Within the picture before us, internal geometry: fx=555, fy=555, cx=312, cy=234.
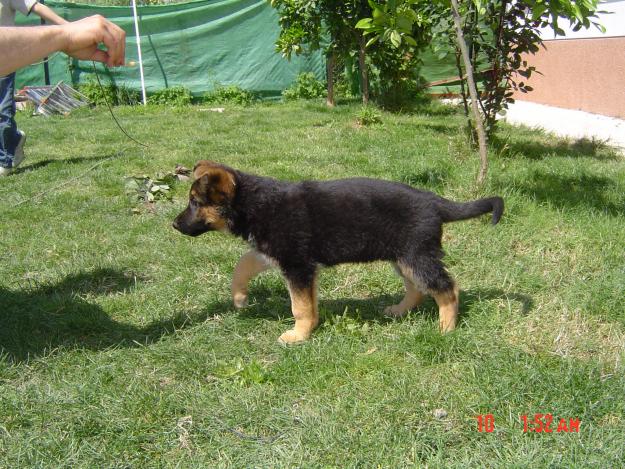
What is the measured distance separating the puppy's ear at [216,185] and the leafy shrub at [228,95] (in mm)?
10590

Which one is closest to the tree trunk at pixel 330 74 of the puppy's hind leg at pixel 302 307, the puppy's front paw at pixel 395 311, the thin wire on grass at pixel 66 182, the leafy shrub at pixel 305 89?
the leafy shrub at pixel 305 89

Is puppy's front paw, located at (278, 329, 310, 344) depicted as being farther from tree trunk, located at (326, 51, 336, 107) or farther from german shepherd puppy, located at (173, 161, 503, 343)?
tree trunk, located at (326, 51, 336, 107)

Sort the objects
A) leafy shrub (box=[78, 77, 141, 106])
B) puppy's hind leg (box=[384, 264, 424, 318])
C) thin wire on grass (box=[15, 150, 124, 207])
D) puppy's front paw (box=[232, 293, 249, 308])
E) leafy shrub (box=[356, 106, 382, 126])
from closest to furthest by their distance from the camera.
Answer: puppy's hind leg (box=[384, 264, 424, 318])
puppy's front paw (box=[232, 293, 249, 308])
thin wire on grass (box=[15, 150, 124, 207])
leafy shrub (box=[356, 106, 382, 126])
leafy shrub (box=[78, 77, 141, 106])

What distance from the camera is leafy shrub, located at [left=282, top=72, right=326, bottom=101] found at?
14094mm

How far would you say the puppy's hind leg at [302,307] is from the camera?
11.5ft

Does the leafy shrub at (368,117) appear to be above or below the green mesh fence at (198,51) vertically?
below

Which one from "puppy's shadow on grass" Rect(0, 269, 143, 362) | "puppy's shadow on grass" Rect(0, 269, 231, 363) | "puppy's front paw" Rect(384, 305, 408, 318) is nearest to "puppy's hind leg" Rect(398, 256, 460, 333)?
"puppy's front paw" Rect(384, 305, 408, 318)

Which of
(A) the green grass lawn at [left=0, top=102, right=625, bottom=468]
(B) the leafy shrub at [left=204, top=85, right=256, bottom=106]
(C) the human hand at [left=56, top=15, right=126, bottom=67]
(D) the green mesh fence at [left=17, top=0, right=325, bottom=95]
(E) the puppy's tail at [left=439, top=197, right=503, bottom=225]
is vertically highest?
(D) the green mesh fence at [left=17, top=0, right=325, bottom=95]

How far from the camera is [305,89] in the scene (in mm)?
14086

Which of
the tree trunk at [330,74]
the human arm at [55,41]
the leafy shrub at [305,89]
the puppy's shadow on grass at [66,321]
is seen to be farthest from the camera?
the leafy shrub at [305,89]

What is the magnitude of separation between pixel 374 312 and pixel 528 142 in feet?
17.0

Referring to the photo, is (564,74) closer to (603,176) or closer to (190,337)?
(603,176)

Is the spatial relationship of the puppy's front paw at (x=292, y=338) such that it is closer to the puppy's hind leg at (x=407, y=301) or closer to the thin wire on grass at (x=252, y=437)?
the puppy's hind leg at (x=407, y=301)

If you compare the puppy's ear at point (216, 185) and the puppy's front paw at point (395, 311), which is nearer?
the puppy's ear at point (216, 185)
